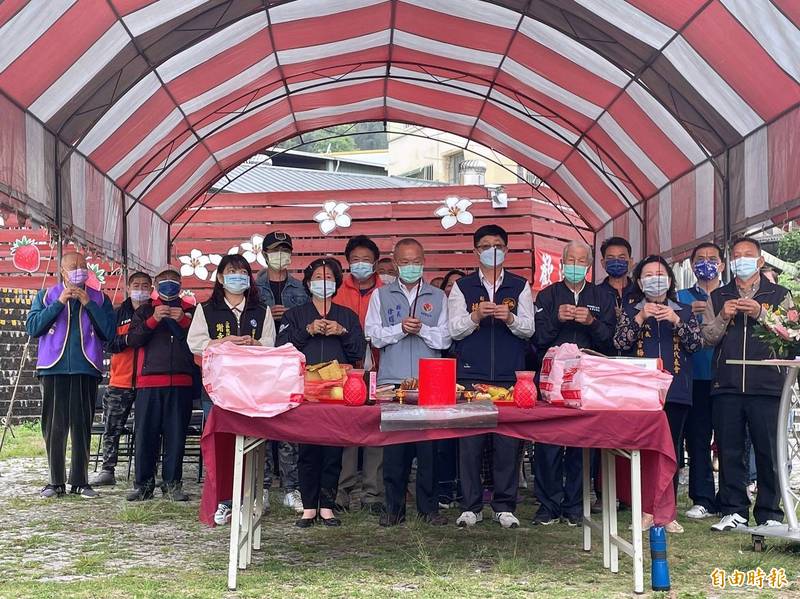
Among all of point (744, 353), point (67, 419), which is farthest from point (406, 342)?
point (67, 419)

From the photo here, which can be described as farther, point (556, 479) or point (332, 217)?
point (332, 217)

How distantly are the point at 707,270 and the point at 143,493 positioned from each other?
13.2 ft

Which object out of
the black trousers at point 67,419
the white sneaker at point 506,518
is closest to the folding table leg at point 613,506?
the white sneaker at point 506,518

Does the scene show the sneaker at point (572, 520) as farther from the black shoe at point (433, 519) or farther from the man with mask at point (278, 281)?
the man with mask at point (278, 281)

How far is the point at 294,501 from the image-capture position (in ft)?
20.7

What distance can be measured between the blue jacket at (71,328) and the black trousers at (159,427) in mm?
513

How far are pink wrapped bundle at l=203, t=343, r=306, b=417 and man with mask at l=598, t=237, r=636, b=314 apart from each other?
2.49m

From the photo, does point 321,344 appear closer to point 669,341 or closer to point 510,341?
point 510,341

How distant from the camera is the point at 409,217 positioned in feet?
47.6

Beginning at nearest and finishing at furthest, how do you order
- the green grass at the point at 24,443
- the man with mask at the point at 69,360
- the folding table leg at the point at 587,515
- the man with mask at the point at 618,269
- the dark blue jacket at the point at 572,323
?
the folding table leg at the point at 587,515 < the dark blue jacket at the point at 572,323 < the man with mask at the point at 618,269 < the man with mask at the point at 69,360 < the green grass at the point at 24,443

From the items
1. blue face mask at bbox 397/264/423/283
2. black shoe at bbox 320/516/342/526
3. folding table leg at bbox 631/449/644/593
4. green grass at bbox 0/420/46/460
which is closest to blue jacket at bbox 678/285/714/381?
blue face mask at bbox 397/264/423/283

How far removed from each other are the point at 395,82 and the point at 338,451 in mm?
5182

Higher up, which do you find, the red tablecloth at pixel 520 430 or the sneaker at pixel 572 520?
the red tablecloth at pixel 520 430

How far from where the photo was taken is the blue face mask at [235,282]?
18.3 ft
